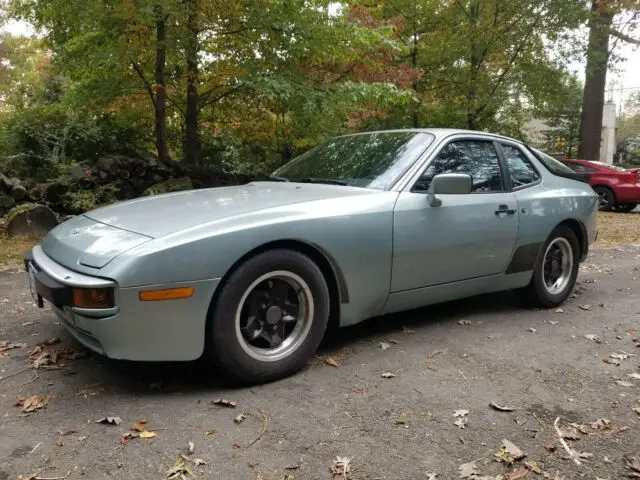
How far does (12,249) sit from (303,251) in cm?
536

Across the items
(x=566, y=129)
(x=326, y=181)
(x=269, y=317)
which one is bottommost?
(x=269, y=317)

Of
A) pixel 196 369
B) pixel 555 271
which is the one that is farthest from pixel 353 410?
pixel 555 271

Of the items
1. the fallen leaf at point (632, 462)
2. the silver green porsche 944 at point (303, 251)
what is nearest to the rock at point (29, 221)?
the silver green porsche 944 at point (303, 251)

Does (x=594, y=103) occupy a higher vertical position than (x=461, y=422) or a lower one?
higher

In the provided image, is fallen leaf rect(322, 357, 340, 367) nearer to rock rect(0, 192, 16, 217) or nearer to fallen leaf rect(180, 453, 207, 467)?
fallen leaf rect(180, 453, 207, 467)

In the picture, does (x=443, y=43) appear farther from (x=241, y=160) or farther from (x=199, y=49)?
(x=199, y=49)

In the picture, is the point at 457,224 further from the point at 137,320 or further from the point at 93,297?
the point at 93,297

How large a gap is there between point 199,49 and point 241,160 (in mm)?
4912

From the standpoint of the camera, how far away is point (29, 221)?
7.55m

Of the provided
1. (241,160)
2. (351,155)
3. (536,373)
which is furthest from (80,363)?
(241,160)

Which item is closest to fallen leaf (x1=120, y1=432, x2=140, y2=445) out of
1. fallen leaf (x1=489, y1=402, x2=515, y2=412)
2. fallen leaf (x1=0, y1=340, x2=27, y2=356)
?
fallen leaf (x1=0, y1=340, x2=27, y2=356)

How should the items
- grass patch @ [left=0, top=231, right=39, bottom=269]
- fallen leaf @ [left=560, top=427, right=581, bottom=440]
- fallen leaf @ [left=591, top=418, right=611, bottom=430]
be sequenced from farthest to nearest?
grass patch @ [left=0, top=231, right=39, bottom=269] → fallen leaf @ [left=591, top=418, right=611, bottom=430] → fallen leaf @ [left=560, top=427, right=581, bottom=440]

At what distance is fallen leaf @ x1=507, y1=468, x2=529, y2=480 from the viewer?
2.11 metres

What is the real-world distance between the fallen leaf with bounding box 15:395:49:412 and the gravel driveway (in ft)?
0.04
